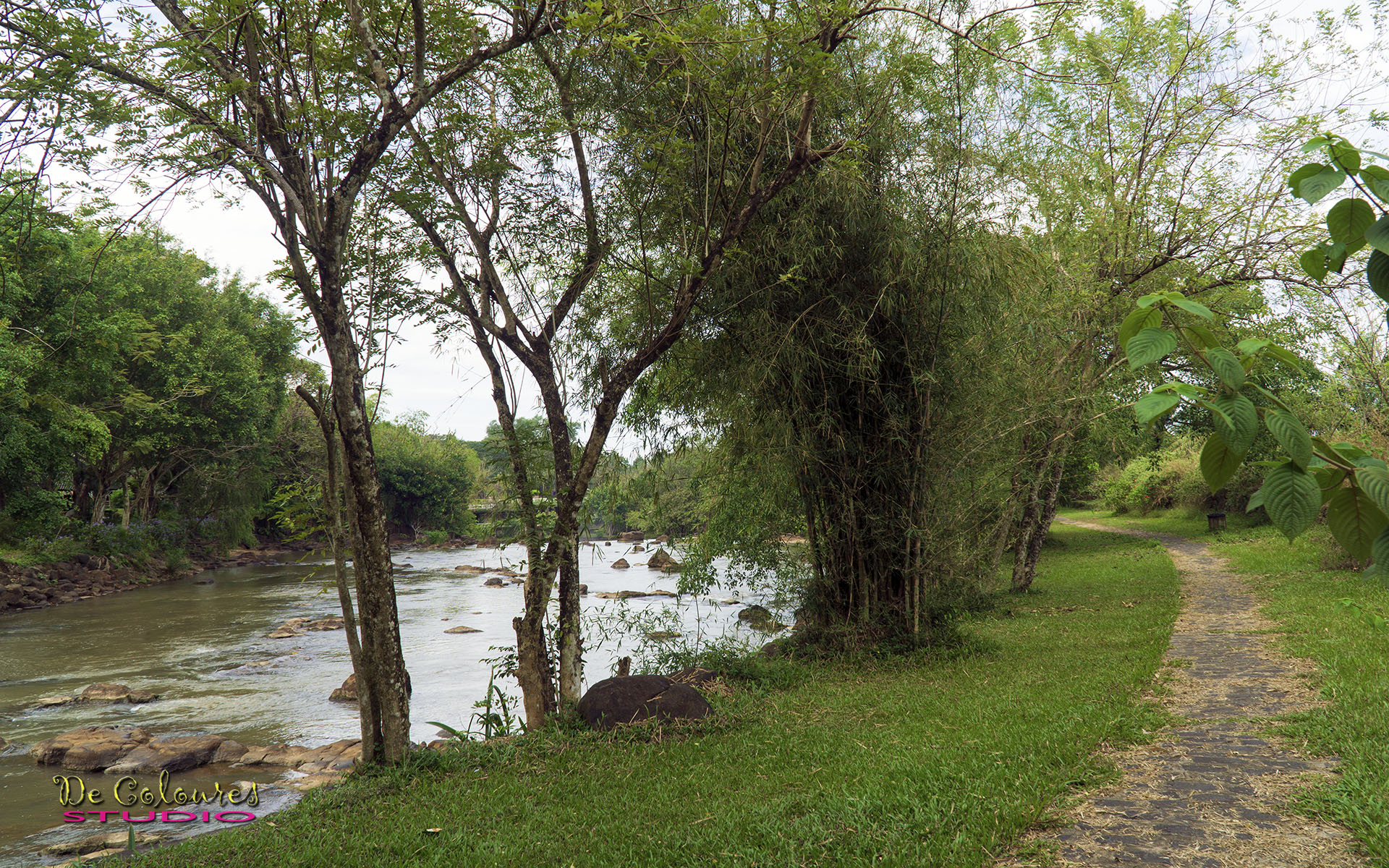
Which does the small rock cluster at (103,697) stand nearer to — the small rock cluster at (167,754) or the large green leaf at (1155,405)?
the small rock cluster at (167,754)

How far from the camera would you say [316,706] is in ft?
33.3

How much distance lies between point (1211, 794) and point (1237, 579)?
10.3 meters

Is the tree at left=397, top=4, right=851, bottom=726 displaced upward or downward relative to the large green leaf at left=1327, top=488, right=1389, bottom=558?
upward

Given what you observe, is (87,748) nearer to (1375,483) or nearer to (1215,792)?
(1215,792)

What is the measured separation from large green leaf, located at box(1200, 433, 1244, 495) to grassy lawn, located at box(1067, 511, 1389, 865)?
12.8 inches

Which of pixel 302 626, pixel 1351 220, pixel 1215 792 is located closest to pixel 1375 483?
pixel 1351 220

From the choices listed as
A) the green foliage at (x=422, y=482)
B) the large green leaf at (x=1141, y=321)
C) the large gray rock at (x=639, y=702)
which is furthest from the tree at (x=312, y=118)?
the green foliage at (x=422, y=482)

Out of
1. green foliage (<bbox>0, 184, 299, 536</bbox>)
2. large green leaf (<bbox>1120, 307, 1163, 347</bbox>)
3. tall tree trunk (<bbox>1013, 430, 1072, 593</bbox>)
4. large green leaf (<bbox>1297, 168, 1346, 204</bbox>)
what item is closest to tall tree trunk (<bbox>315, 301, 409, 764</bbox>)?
large green leaf (<bbox>1120, 307, 1163, 347</bbox>)

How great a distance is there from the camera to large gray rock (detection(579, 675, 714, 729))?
621 centimetres

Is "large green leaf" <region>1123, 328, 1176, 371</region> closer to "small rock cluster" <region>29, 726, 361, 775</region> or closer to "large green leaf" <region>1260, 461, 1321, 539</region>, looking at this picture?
"large green leaf" <region>1260, 461, 1321, 539</region>

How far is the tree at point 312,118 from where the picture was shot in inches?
180

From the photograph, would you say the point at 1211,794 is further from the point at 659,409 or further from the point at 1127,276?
the point at 1127,276

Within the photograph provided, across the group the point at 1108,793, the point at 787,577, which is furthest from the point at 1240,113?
the point at 1108,793

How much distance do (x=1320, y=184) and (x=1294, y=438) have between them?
31cm
